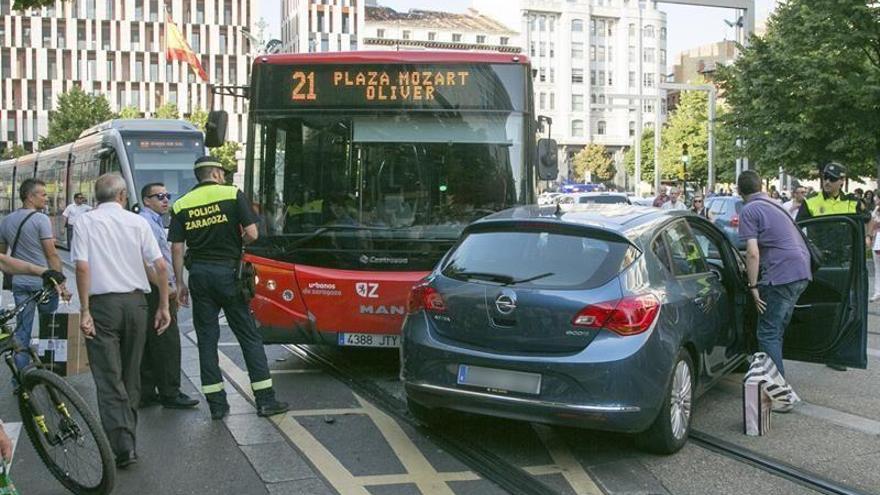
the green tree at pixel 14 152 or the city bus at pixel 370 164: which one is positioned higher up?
the green tree at pixel 14 152

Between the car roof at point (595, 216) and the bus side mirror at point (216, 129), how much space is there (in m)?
3.23

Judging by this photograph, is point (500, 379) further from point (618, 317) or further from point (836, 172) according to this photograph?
point (836, 172)

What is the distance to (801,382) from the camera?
791 centimetres

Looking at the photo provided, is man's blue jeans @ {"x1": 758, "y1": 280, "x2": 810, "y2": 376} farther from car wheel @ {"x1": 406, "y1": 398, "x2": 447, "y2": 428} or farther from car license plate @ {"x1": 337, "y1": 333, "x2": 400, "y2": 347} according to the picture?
car license plate @ {"x1": 337, "y1": 333, "x2": 400, "y2": 347}

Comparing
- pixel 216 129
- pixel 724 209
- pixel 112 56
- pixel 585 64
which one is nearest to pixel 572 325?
pixel 216 129

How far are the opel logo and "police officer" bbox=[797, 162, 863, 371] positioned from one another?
4.44 metres

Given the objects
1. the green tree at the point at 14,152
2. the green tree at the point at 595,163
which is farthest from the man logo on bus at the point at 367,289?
the green tree at the point at 595,163

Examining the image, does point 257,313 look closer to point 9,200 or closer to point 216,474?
point 216,474

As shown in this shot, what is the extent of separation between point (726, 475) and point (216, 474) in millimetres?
2923

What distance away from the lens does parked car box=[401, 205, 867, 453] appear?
5270 millimetres

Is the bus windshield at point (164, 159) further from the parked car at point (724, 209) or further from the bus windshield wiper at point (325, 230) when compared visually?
the bus windshield wiper at point (325, 230)

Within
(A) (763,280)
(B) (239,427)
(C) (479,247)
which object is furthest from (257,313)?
(A) (763,280)

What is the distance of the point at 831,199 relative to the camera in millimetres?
9977

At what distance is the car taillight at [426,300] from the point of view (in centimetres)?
584
